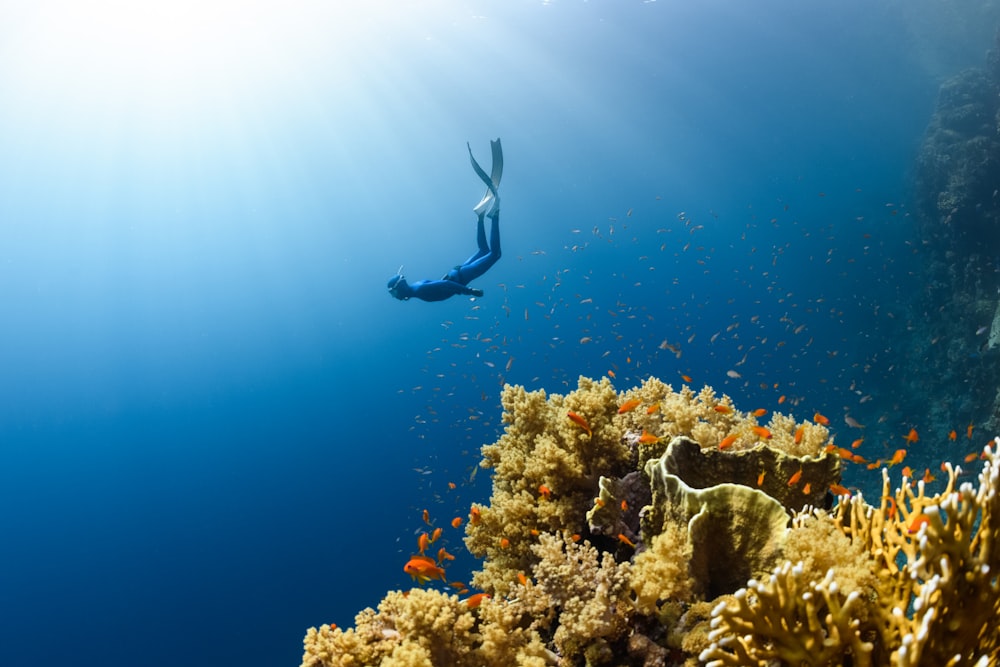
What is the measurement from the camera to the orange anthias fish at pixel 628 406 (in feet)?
16.4

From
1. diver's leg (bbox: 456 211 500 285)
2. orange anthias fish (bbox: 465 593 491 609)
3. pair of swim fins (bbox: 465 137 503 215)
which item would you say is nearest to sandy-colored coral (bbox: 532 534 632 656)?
orange anthias fish (bbox: 465 593 491 609)

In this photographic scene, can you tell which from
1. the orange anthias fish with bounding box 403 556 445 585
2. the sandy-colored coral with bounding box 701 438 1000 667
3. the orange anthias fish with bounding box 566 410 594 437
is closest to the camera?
the sandy-colored coral with bounding box 701 438 1000 667

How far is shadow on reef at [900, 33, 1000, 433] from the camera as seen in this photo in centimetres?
→ 1886

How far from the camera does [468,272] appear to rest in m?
8.87

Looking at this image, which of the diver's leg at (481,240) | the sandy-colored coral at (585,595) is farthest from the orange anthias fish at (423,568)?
the diver's leg at (481,240)

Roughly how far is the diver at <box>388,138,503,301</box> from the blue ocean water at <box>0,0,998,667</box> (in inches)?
177

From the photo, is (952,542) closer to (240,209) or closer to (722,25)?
(722,25)

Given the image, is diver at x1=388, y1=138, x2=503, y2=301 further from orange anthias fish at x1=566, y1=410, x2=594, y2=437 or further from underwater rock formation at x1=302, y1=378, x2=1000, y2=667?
orange anthias fish at x1=566, y1=410, x2=594, y2=437

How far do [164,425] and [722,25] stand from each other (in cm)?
7300

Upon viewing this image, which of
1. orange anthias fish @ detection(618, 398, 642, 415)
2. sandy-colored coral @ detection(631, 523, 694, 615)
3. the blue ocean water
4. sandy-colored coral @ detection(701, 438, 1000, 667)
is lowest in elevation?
sandy-colored coral @ detection(701, 438, 1000, 667)

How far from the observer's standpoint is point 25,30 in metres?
28.4

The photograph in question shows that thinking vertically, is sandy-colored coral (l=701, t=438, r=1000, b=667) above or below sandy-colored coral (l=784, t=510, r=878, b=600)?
below

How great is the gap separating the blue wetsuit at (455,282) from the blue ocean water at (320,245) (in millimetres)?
4481

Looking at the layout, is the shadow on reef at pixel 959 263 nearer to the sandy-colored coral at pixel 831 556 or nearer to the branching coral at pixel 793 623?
the sandy-colored coral at pixel 831 556
